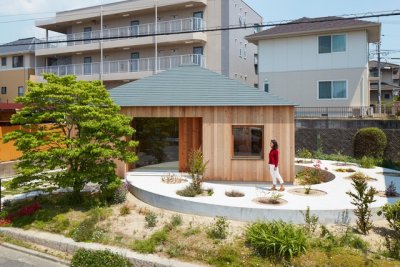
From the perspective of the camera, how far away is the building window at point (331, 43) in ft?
85.5

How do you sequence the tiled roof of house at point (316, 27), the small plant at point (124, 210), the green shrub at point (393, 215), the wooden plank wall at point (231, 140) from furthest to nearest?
the tiled roof of house at point (316, 27)
the wooden plank wall at point (231, 140)
the small plant at point (124, 210)
the green shrub at point (393, 215)

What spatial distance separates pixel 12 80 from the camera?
139ft

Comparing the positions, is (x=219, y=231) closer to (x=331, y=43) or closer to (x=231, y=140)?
(x=231, y=140)

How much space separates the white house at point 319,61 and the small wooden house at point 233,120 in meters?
13.7

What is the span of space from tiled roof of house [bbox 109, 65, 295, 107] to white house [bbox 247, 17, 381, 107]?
1298 centimetres

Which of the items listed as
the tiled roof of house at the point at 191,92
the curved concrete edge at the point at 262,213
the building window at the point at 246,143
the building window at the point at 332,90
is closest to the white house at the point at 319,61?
the building window at the point at 332,90

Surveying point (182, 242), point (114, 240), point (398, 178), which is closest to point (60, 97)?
point (114, 240)

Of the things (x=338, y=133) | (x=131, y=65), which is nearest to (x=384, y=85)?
(x=338, y=133)

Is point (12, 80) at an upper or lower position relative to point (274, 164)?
upper

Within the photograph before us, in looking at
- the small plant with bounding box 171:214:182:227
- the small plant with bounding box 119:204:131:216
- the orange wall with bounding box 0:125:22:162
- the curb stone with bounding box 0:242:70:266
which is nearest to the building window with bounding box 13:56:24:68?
the orange wall with bounding box 0:125:22:162

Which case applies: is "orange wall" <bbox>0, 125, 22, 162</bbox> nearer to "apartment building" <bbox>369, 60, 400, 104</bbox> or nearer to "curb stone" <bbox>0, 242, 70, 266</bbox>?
"curb stone" <bbox>0, 242, 70, 266</bbox>

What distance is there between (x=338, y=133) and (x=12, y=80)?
37276 millimetres

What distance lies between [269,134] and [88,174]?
6.92 meters

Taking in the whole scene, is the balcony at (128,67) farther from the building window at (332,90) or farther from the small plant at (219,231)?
the small plant at (219,231)
